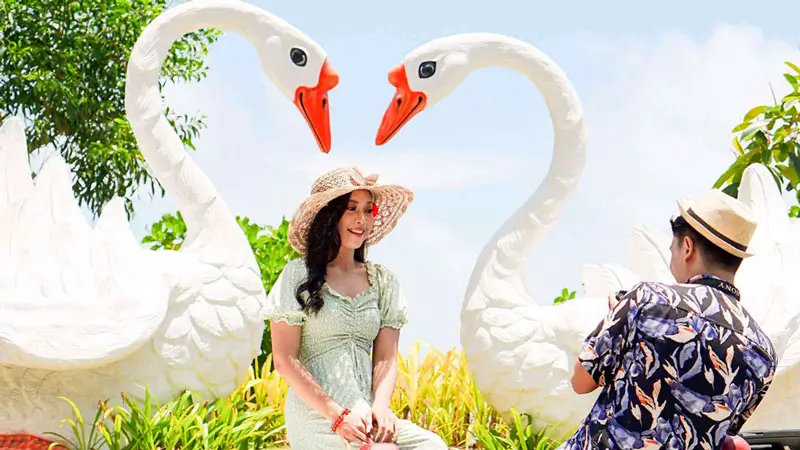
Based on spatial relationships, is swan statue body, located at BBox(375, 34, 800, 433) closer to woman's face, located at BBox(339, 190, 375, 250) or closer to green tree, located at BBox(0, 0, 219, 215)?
woman's face, located at BBox(339, 190, 375, 250)

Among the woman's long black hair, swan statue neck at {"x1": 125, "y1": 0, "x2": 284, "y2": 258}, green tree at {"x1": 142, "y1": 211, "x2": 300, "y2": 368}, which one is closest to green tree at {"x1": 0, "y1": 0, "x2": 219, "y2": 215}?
green tree at {"x1": 142, "y1": 211, "x2": 300, "y2": 368}

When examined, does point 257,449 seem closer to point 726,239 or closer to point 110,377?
point 110,377

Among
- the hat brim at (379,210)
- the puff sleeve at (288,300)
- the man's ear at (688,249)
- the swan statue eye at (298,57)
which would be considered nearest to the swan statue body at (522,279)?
the swan statue eye at (298,57)

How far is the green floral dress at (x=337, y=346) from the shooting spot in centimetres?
370

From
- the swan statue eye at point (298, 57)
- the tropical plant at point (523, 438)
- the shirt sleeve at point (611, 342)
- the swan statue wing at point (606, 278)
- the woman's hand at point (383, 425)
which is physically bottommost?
the tropical plant at point (523, 438)

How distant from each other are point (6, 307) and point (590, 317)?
274cm

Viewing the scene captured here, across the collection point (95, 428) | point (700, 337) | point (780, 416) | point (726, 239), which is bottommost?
point (780, 416)

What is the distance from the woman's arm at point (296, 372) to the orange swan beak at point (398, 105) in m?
2.15

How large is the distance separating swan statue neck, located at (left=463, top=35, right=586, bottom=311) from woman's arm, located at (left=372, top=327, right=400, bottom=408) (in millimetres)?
1669

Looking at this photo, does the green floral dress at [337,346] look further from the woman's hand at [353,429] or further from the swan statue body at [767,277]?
the swan statue body at [767,277]

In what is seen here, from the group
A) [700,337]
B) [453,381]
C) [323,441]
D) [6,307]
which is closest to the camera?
[700,337]

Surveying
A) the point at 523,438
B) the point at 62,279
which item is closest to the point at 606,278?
the point at 523,438

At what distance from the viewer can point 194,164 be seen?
5.83 metres

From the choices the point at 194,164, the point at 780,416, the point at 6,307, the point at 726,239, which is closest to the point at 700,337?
the point at 726,239
